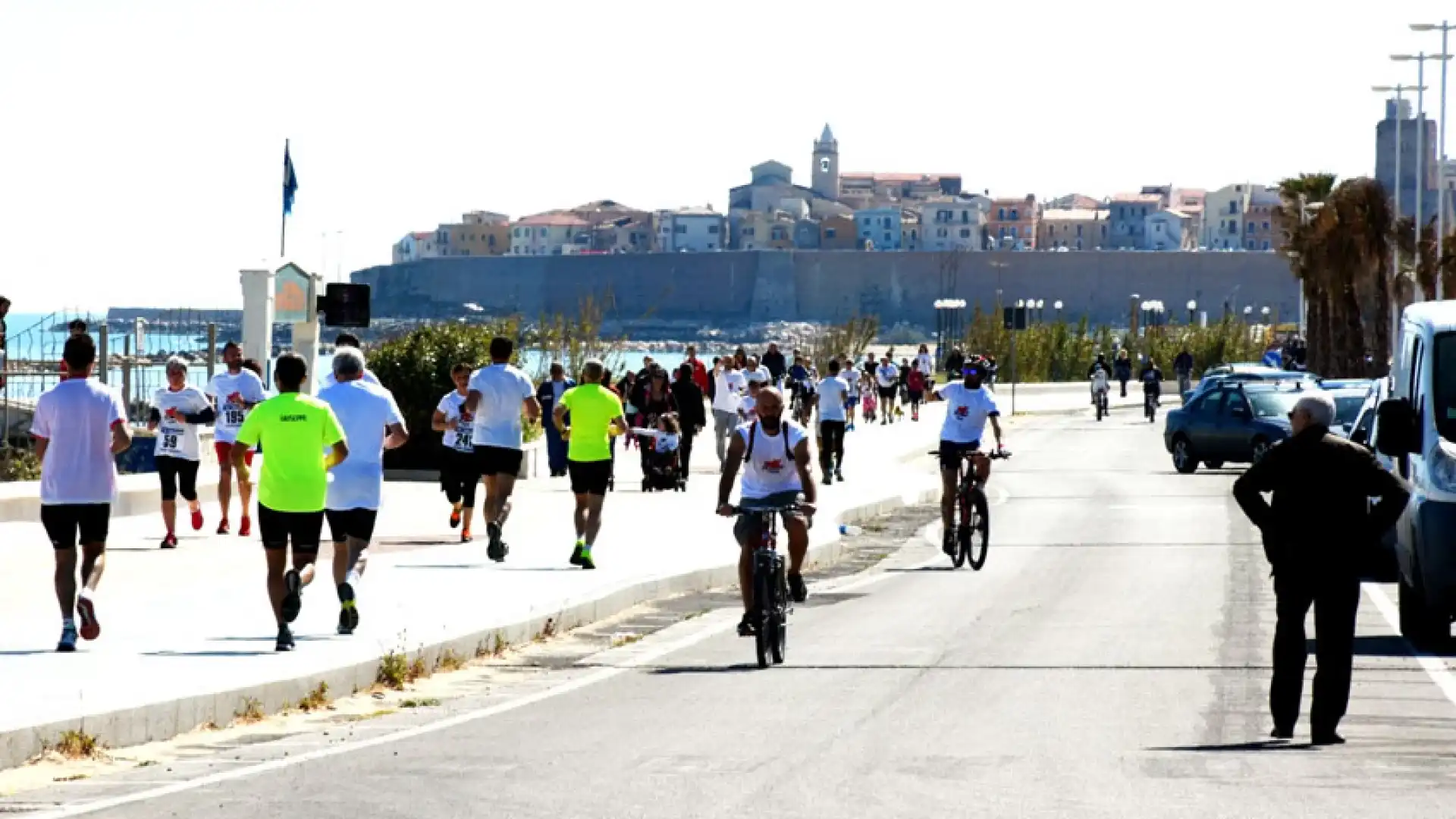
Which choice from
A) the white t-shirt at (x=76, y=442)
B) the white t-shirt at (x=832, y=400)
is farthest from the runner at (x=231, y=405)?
the white t-shirt at (x=832, y=400)

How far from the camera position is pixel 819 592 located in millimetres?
20234

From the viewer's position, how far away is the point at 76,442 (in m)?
13.5

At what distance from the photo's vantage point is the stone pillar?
29.6 m

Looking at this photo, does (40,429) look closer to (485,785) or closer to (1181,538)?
(485,785)

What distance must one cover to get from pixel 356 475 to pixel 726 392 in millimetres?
21363

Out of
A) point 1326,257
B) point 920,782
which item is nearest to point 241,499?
point 920,782

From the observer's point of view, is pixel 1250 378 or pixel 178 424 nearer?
pixel 178 424

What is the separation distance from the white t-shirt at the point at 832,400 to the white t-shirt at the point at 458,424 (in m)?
11.9

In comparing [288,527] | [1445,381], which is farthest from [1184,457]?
[288,527]

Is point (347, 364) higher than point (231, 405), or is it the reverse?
point (347, 364)

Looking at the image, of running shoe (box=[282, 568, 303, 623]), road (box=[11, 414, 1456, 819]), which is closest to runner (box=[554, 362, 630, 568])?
road (box=[11, 414, 1456, 819])

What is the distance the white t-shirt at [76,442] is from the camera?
1352cm

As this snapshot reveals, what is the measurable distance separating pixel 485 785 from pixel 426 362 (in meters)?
25.5

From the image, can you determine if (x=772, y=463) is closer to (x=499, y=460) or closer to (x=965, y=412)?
(x=499, y=460)
